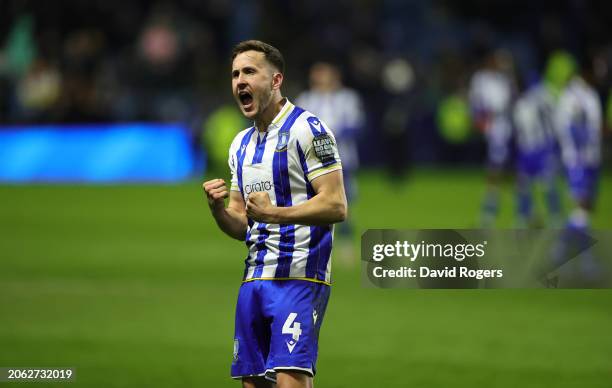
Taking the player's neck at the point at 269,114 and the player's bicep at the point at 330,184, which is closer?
the player's bicep at the point at 330,184

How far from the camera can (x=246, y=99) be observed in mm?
5473

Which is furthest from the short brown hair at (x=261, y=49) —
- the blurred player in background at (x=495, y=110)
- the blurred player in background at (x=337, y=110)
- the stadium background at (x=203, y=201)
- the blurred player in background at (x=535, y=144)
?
the blurred player in background at (x=495, y=110)

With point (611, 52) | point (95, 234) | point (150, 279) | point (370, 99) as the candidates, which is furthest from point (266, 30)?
point (150, 279)

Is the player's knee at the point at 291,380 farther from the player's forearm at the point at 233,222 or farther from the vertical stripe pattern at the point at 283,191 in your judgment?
the player's forearm at the point at 233,222

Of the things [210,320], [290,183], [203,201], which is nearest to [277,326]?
[290,183]

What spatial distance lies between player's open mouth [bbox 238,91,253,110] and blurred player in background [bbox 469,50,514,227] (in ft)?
38.6

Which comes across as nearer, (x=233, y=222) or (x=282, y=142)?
(x=282, y=142)

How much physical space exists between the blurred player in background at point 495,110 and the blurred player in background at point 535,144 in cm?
98

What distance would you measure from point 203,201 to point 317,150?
1672cm

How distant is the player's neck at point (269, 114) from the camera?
5555 millimetres

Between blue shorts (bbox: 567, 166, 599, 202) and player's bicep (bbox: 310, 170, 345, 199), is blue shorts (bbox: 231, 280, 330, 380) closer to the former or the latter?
player's bicep (bbox: 310, 170, 345, 199)

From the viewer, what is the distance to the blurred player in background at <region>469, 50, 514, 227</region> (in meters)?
17.2

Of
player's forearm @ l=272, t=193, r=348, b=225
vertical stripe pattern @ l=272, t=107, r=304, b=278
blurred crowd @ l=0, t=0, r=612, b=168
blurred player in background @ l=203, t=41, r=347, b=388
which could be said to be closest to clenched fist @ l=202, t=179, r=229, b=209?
blurred player in background @ l=203, t=41, r=347, b=388

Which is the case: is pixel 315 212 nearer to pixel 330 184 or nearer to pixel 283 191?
pixel 330 184
